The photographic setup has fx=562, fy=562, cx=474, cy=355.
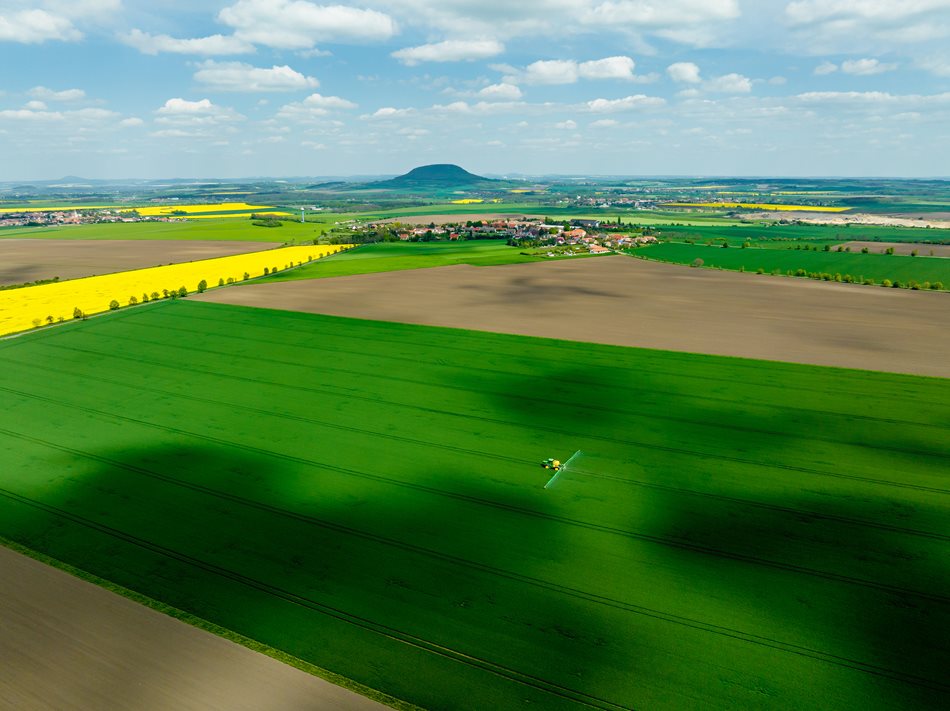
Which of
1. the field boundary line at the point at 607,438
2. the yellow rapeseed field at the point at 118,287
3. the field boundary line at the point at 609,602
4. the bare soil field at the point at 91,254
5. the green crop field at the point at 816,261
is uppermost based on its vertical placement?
the bare soil field at the point at 91,254

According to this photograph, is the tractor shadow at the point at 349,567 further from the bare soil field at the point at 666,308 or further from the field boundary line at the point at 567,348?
the bare soil field at the point at 666,308

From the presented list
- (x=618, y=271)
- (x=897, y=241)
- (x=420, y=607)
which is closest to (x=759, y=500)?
(x=420, y=607)

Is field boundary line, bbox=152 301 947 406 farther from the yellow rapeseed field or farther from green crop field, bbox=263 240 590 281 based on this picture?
green crop field, bbox=263 240 590 281

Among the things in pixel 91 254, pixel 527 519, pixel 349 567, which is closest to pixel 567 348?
pixel 527 519

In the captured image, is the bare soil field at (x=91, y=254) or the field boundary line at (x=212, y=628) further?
the bare soil field at (x=91, y=254)

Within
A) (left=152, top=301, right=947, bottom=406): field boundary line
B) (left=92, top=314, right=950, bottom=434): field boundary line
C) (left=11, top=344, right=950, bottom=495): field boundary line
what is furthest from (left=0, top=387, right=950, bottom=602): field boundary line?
(left=152, top=301, right=947, bottom=406): field boundary line

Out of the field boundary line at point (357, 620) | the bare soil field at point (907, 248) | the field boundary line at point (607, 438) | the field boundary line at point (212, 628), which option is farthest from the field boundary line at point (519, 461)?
the bare soil field at point (907, 248)

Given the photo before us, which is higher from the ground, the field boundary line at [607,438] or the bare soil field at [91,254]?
the bare soil field at [91,254]

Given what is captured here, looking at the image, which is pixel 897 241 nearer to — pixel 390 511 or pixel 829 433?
pixel 829 433
